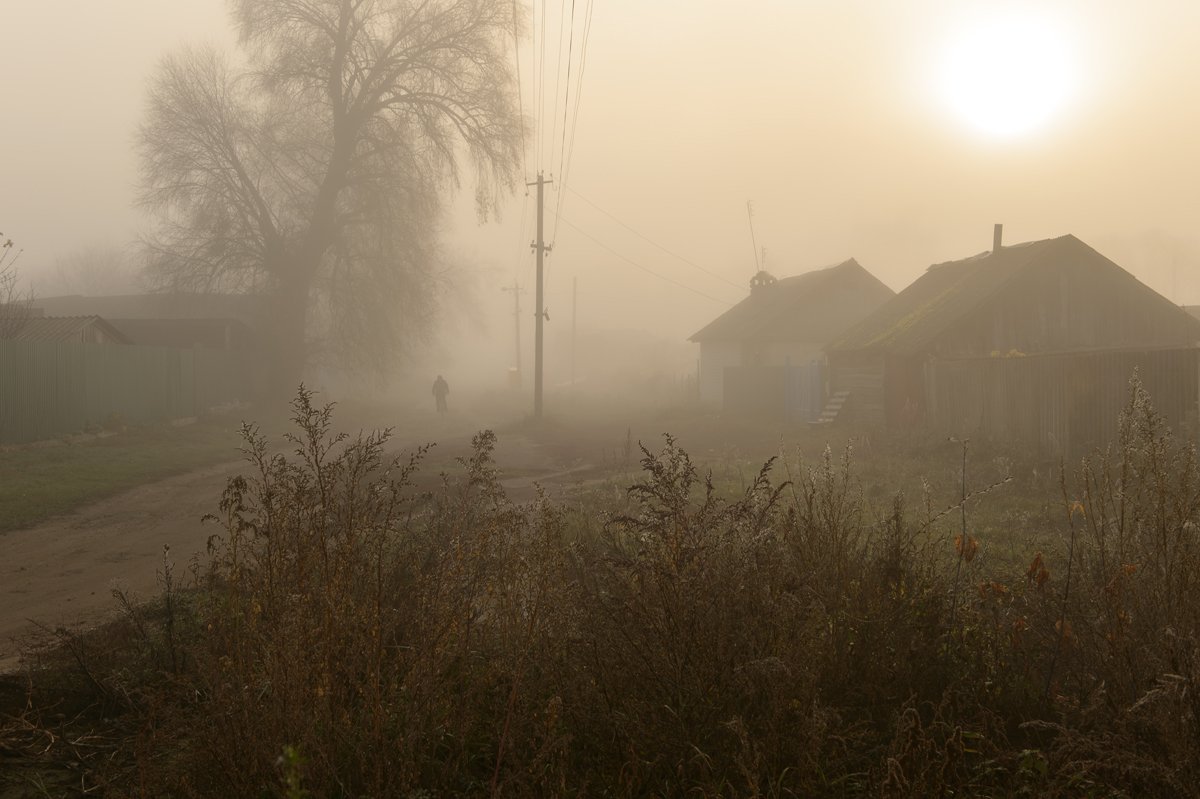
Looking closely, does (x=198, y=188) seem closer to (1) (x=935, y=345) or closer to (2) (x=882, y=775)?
(1) (x=935, y=345)

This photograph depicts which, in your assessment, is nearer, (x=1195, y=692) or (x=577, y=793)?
(x=1195, y=692)

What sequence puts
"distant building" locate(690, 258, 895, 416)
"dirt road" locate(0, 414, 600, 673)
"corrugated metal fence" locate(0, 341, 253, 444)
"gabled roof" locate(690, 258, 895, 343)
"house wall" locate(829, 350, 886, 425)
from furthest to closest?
"gabled roof" locate(690, 258, 895, 343), "distant building" locate(690, 258, 895, 416), "house wall" locate(829, 350, 886, 425), "corrugated metal fence" locate(0, 341, 253, 444), "dirt road" locate(0, 414, 600, 673)

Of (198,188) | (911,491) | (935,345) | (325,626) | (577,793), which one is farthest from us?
(198,188)

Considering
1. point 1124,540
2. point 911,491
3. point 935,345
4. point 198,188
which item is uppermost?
point 198,188

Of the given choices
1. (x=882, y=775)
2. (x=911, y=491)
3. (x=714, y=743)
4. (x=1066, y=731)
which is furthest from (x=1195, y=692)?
(x=911, y=491)

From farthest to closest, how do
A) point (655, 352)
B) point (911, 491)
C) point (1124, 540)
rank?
point (655, 352) < point (911, 491) < point (1124, 540)

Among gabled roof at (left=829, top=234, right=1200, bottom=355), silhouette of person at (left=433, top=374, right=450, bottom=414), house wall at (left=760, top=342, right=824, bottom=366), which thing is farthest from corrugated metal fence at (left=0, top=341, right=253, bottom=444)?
house wall at (left=760, top=342, right=824, bottom=366)

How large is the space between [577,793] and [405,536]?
2535 mm

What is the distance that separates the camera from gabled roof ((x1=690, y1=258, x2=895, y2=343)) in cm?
3225

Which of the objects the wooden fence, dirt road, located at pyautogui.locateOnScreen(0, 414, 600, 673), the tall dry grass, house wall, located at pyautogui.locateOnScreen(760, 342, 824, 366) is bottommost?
dirt road, located at pyautogui.locateOnScreen(0, 414, 600, 673)

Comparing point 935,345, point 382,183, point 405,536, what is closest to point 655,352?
point 382,183

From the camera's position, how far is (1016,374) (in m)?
14.4

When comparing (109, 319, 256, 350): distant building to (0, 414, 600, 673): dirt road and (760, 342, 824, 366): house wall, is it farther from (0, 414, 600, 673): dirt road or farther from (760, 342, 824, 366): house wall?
(760, 342, 824, 366): house wall

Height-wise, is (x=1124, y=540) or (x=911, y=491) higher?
(x=1124, y=540)
